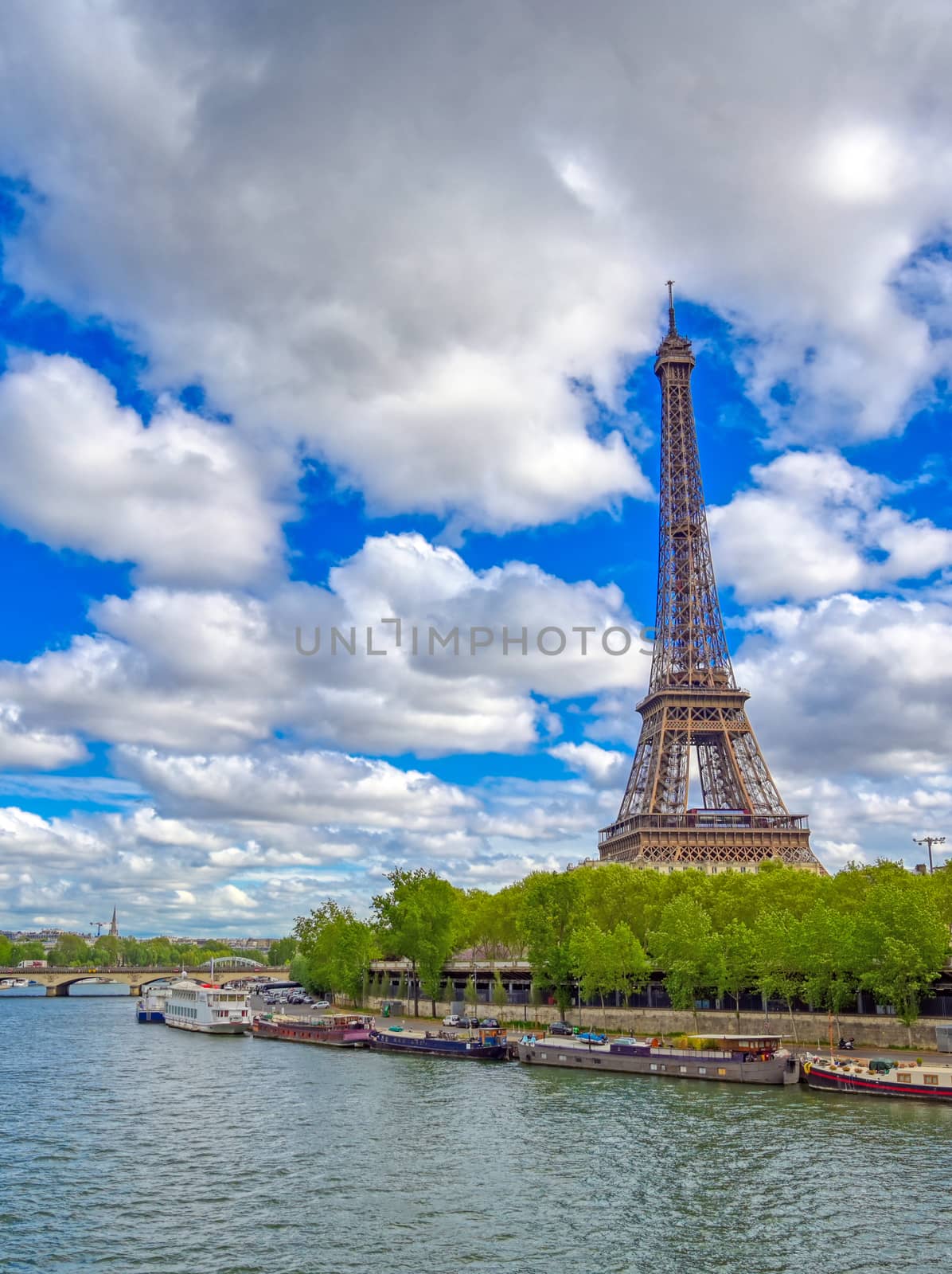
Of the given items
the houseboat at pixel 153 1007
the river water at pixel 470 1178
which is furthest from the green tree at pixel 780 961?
the houseboat at pixel 153 1007

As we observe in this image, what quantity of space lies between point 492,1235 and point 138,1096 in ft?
147

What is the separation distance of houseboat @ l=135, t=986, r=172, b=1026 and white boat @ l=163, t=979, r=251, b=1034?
277 inches

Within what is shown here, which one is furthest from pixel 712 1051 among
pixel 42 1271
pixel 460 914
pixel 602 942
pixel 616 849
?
pixel 616 849

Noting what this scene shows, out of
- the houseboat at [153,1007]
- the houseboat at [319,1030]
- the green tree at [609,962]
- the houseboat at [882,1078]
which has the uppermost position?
the green tree at [609,962]

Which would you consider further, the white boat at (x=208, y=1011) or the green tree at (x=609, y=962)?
the white boat at (x=208, y=1011)

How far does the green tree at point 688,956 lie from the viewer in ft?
325

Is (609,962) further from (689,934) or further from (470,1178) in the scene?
(470,1178)

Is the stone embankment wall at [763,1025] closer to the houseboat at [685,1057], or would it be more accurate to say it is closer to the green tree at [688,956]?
the green tree at [688,956]

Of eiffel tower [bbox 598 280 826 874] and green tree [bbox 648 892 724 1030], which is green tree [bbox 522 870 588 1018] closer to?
green tree [bbox 648 892 724 1030]

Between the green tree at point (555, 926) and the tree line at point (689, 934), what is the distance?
0.49 ft

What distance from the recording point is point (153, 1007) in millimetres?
158750

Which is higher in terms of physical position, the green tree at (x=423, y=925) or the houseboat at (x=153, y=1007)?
the green tree at (x=423, y=925)

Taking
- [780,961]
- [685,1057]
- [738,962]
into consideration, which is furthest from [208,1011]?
[685,1057]

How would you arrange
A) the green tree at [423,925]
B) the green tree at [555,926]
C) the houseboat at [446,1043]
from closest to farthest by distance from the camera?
1. the houseboat at [446,1043]
2. the green tree at [555,926]
3. the green tree at [423,925]
